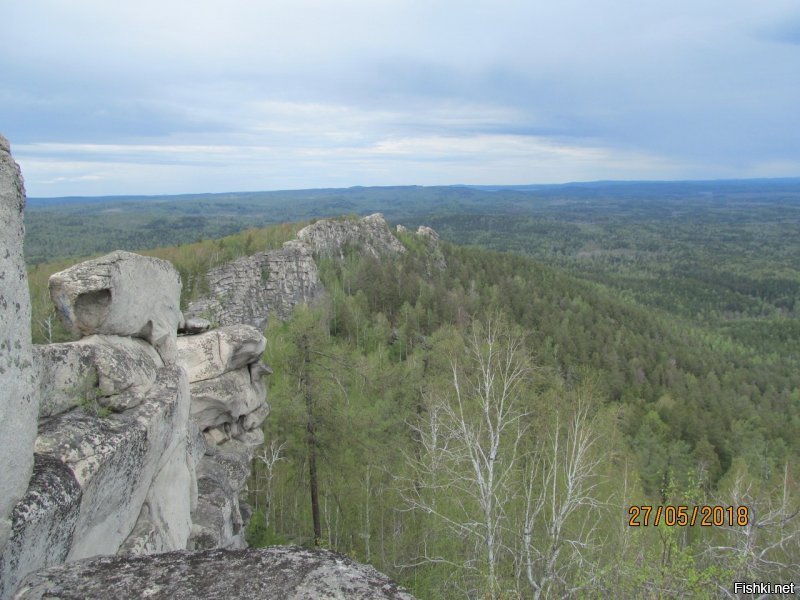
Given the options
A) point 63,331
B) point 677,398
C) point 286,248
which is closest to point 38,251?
point 286,248

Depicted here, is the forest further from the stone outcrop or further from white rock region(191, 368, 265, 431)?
white rock region(191, 368, 265, 431)

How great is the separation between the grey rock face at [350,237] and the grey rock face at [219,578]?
2886 inches

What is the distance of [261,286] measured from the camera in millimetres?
65000

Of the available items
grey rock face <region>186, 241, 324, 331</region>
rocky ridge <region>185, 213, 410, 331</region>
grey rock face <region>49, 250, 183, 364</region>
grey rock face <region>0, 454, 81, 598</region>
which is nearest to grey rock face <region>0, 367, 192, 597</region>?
grey rock face <region>0, 454, 81, 598</region>

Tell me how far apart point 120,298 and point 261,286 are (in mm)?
55269

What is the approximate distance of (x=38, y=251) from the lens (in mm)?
180875

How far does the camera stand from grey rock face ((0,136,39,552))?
607cm

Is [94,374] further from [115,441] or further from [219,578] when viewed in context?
[219,578]

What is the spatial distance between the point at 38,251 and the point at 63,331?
205353 mm
